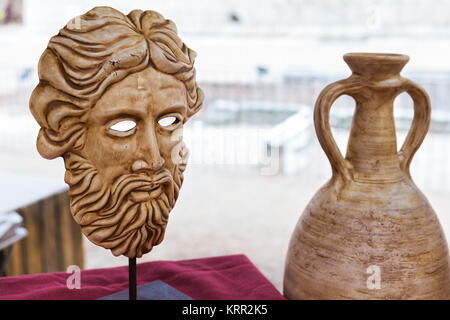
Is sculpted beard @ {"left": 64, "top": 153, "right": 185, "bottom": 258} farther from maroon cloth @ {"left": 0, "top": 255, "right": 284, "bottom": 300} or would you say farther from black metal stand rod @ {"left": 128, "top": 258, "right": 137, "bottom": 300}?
maroon cloth @ {"left": 0, "top": 255, "right": 284, "bottom": 300}

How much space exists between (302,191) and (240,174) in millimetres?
649

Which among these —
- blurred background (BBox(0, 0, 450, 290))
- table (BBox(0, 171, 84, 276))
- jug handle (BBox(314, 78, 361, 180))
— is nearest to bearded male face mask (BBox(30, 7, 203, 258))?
jug handle (BBox(314, 78, 361, 180))

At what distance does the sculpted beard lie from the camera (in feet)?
2.55

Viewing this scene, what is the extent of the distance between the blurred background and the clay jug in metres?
1.63

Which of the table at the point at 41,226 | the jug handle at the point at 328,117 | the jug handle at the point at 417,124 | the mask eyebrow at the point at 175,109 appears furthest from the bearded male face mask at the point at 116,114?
the table at the point at 41,226

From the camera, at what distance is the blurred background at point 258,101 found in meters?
3.10

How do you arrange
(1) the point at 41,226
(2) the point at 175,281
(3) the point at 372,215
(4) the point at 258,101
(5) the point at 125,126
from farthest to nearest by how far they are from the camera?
(4) the point at 258,101 < (1) the point at 41,226 < (2) the point at 175,281 < (5) the point at 125,126 < (3) the point at 372,215

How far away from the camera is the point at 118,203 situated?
790mm

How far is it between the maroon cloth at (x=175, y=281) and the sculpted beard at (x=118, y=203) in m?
0.27

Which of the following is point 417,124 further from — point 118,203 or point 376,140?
point 118,203

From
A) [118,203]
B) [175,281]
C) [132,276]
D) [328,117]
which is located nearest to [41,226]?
[175,281]

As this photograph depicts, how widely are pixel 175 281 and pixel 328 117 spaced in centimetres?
49

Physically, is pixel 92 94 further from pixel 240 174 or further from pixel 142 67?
pixel 240 174
